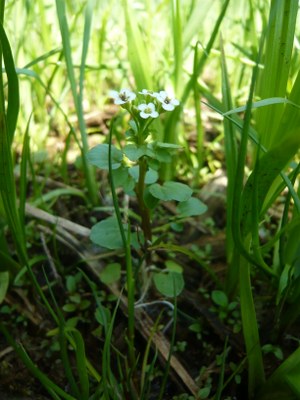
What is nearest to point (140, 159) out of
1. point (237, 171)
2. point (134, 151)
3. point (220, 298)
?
point (134, 151)

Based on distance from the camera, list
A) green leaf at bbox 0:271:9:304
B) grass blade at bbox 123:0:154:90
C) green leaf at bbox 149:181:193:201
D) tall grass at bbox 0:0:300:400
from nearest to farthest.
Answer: tall grass at bbox 0:0:300:400
green leaf at bbox 149:181:193:201
green leaf at bbox 0:271:9:304
grass blade at bbox 123:0:154:90

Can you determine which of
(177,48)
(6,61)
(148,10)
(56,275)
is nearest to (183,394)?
(56,275)

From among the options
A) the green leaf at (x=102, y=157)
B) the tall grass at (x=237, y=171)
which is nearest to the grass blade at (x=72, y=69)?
the tall grass at (x=237, y=171)

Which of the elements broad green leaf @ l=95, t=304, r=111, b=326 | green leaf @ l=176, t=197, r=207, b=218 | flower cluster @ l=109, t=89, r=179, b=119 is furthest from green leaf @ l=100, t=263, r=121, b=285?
flower cluster @ l=109, t=89, r=179, b=119

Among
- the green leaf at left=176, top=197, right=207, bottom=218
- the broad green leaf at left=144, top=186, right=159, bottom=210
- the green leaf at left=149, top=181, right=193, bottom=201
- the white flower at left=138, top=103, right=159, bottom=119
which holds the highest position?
the white flower at left=138, top=103, right=159, bottom=119

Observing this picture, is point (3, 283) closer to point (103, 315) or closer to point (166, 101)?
point (103, 315)

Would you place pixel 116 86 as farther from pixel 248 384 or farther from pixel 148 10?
pixel 248 384

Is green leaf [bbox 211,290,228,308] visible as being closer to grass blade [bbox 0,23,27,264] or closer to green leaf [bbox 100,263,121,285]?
green leaf [bbox 100,263,121,285]
